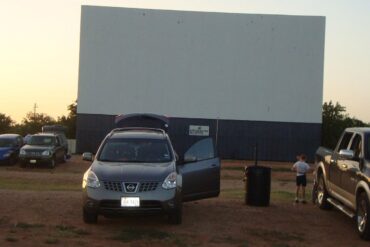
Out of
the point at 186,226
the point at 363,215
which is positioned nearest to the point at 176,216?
the point at 186,226

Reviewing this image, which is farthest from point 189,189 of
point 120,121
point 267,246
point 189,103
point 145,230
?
point 189,103

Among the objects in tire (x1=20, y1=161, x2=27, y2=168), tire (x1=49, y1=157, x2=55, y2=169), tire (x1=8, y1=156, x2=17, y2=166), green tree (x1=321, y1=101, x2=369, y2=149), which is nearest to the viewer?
tire (x1=20, y1=161, x2=27, y2=168)

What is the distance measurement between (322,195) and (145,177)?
5.32 meters

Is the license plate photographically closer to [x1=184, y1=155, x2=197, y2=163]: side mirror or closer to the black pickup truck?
[x1=184, y1=155, x2=197, y2=163]: side mirror

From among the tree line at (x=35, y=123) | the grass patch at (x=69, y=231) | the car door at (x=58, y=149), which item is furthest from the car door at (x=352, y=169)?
the tree line at (x=35, y=123)

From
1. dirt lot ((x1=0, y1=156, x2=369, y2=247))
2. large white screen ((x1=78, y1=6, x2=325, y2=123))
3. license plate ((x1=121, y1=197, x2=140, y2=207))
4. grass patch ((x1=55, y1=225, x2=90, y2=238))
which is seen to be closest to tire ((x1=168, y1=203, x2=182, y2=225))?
dirt lot ((x1=0, y1=156, x2=369, y2=247))

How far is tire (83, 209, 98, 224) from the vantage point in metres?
11.6

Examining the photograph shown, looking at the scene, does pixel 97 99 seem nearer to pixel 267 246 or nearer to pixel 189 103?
pixel 189 103

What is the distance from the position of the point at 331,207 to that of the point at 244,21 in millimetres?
35971

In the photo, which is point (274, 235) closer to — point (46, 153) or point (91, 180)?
point (91, 180)

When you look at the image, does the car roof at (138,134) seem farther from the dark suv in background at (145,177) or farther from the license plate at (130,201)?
the license plate at (130,201)

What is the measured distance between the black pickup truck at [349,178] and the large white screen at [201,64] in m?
34.1

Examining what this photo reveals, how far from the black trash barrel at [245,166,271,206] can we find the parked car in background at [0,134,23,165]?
21.4m

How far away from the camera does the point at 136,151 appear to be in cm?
1268
